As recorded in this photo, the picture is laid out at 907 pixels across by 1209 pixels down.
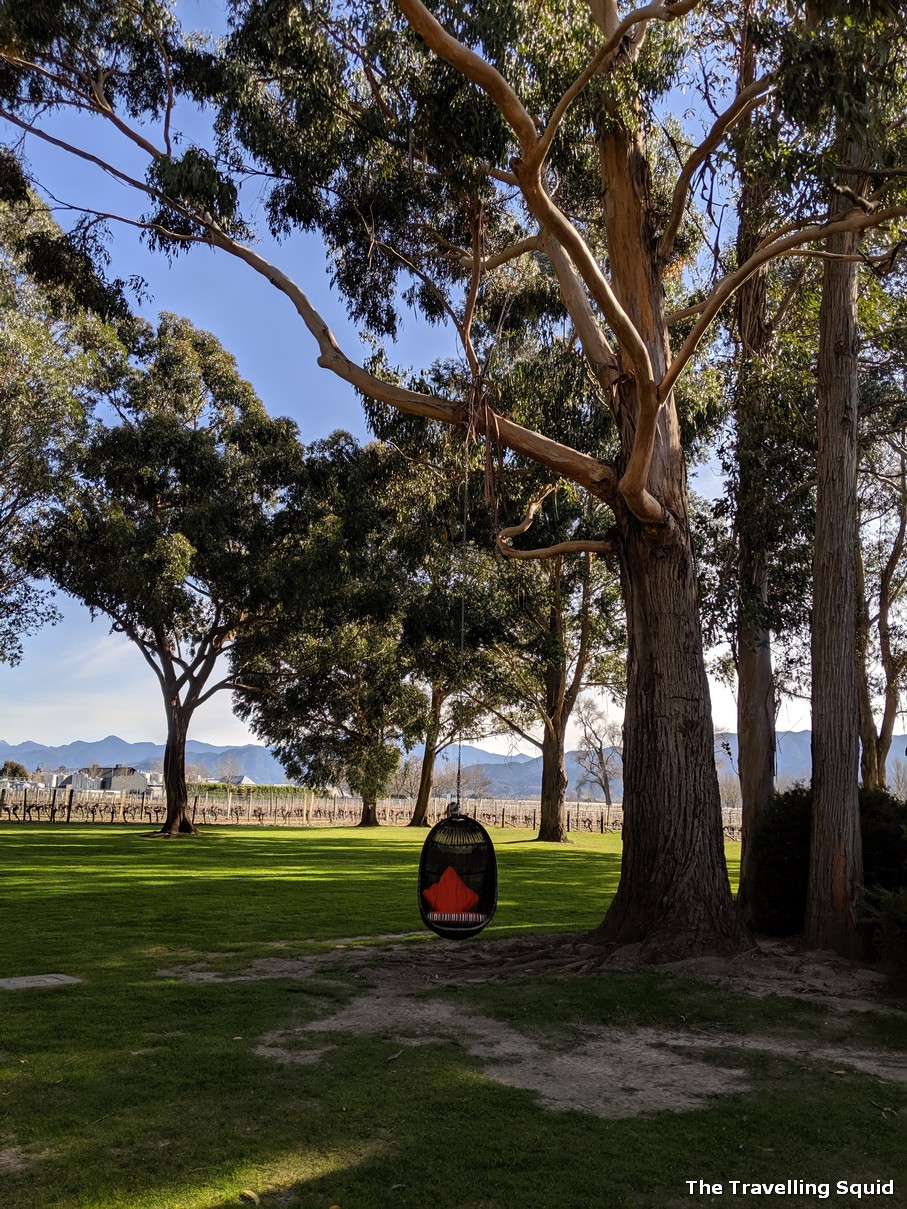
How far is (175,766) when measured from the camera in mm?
21375

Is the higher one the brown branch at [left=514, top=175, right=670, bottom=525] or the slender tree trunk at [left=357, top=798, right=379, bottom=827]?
the brown branch at [left=514, top=175, right=670, bottom=525]

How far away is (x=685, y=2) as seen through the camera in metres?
6.26

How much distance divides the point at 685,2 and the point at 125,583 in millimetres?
13282

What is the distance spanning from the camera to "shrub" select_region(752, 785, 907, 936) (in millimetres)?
6988

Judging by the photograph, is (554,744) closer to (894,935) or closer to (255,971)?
(255,971)

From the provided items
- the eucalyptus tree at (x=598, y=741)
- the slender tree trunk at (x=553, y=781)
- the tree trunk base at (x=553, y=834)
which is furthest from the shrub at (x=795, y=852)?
the eucalyptus tree at (x=598, y=741)

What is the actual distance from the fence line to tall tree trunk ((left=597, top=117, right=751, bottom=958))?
18.8 metres

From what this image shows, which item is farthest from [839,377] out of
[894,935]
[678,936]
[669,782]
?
[678,936]

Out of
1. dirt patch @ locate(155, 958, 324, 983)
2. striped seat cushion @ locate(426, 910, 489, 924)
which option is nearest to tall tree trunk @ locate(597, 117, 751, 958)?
striped seat cushion @ locate(426, 910, 489, 924)

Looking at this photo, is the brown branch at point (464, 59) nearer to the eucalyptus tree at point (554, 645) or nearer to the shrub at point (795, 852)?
the shrub at point (795, 852)

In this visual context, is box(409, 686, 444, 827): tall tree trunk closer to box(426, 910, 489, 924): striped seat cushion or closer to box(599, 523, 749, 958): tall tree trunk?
box(599, 523, 749, 958): tall tree trunk

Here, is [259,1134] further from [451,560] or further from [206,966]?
[451,560]

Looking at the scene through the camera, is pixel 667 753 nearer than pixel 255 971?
No

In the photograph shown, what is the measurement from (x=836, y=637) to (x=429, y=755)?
73.6 feet
